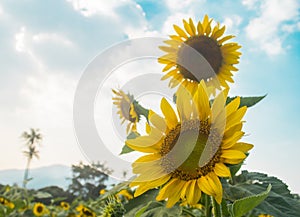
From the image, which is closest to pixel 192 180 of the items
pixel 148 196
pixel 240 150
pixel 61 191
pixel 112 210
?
pixel 240 150

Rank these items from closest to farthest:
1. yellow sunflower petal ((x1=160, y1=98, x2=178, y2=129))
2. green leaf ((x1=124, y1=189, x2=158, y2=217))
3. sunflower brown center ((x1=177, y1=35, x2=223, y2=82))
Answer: yellow sunflower petal ((x1=160, y1=98, x2=178, y2=129)) < green leaf ((x1=124, y1=189, x2=158, y2=217)) < sunflower brown center ((x1=177, y1=35, x2=223, y2=82))

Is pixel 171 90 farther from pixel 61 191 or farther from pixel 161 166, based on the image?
pixel 61 191

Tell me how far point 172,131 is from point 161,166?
129mm

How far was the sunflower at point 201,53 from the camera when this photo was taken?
2.36 meters

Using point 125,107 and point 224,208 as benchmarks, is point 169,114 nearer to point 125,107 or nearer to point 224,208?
point 224,208

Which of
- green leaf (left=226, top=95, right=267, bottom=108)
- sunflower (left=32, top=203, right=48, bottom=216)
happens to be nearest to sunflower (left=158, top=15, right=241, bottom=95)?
green leaf (left=226, top=95, right=267, bottom=108)

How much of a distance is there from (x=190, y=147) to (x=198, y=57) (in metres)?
1.27

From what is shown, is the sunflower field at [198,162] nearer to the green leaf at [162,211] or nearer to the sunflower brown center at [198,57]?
the green leaf at [162,211]

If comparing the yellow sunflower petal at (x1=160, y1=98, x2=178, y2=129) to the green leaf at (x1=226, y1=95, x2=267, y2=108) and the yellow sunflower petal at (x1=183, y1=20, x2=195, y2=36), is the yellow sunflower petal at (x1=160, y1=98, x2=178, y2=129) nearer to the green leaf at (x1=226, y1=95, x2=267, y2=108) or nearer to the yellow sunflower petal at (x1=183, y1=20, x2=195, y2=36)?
the green leaf at (x1=226, y1=95, x2=267, y2=108)

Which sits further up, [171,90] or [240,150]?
[171,90]

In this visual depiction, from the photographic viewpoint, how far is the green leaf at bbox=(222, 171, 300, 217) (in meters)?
1.30

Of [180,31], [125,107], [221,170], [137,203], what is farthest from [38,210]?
[221,170]

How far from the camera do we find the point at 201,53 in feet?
7.90

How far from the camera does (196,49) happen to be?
96.2 inches
